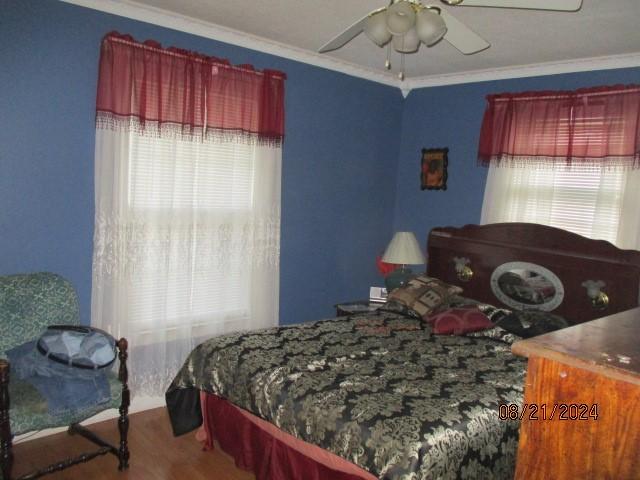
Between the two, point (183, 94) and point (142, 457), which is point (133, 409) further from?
point (183, 94)

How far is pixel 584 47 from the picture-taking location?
10.8 ft

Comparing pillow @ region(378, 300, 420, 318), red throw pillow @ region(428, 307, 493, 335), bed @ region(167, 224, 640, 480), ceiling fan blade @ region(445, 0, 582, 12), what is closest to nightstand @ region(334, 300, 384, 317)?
pillow @ region(378, 300, 420, 318)

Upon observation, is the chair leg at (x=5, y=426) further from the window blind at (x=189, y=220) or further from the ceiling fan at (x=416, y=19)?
the ceiling fan at (x=416, y=19)

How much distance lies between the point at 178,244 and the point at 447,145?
2.49 metres

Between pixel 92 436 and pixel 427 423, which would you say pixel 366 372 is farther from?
pixel 92 436

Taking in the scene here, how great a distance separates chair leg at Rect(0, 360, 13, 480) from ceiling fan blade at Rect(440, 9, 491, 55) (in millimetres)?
2378

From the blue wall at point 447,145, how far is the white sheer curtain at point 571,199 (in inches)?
10.1

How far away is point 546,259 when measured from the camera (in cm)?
363

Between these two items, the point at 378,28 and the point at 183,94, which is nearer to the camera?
the point at 378,28

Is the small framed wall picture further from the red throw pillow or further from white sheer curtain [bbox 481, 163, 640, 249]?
the red throw pillow

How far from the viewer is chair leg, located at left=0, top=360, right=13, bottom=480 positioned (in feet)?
7.27

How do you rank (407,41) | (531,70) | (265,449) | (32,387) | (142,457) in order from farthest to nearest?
1. (531,70)
2. (142,457)
3. (265,449)
4. (32,387)
5. (407,41)

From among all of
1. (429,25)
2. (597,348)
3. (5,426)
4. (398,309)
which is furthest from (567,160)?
(5,426)

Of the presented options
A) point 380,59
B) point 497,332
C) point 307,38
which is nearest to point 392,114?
point 380,59
